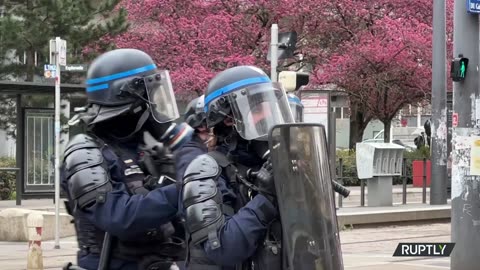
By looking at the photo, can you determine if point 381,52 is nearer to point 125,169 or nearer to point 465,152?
point 465,152

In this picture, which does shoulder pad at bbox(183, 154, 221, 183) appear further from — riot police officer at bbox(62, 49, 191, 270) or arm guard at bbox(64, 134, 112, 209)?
arm guard at bbox(64, 134, 112, 209)

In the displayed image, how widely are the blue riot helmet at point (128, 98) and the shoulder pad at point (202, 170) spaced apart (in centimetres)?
37

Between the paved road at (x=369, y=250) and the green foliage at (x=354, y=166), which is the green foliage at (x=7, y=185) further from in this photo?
the green foliage at (x=354, y=166)

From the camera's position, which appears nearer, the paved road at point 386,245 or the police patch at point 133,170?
the police patch at point 133,170

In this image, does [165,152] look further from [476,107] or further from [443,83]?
[443,83]

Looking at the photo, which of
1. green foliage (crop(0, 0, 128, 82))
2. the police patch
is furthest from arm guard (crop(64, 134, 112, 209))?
green foliage (crop(0, 0, 128, 82))

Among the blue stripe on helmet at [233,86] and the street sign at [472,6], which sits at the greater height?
the street sign at [472,6]

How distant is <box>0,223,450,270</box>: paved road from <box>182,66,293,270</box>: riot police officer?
758 cm

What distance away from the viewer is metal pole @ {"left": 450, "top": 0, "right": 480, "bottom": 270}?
9.92 metres

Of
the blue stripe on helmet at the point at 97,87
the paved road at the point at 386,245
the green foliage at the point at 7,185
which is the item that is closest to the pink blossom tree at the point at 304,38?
the green foliage at the point at 7,185

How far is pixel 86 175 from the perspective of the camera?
3.36m

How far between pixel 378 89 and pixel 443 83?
703cm

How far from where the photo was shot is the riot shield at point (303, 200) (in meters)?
3.22

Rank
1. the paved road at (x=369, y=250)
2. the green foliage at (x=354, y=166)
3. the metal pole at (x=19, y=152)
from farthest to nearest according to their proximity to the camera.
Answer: the green foliage at (x=354, y=166)
the metal pole at (x=19, y=152)
the paved road at (x=369, y=250)
